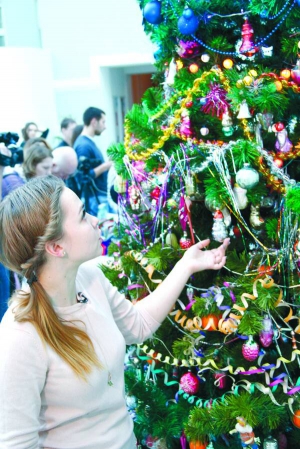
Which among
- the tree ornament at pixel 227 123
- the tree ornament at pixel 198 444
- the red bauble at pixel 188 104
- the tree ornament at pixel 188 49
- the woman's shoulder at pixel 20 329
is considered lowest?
the tree ornament at pixel 198 444

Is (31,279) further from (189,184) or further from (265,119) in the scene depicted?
(265,119)

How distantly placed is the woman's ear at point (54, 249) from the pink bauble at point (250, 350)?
1.66 ft

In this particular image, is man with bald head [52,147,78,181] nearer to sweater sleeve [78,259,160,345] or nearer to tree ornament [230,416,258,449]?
sweater sleeve [78,259,160,345]

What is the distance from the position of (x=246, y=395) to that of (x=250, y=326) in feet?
0.66

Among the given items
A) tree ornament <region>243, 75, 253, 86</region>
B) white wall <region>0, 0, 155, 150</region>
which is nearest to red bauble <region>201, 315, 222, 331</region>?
tree ornament <region>243, 75, 253, 86</region>

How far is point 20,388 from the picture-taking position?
0.95 m

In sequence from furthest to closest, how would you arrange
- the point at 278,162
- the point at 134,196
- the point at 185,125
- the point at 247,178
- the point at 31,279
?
1. the point at 134,196
2. the point at 185,125
3. the point at 278,162
4. the point at 247,178
5. the point at 31,279

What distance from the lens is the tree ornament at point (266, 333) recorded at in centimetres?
125

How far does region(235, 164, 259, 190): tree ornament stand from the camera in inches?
46.7

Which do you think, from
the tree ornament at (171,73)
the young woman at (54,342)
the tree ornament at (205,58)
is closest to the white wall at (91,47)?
the tree ornament at (171,73)

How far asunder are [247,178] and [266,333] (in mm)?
376

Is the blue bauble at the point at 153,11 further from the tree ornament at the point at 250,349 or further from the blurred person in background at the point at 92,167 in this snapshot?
the blurred person in background at the point at 92,167

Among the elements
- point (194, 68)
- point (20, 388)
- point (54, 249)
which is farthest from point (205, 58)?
point (20, 388)

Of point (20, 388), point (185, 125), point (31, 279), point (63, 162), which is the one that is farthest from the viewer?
point (63, 162)
